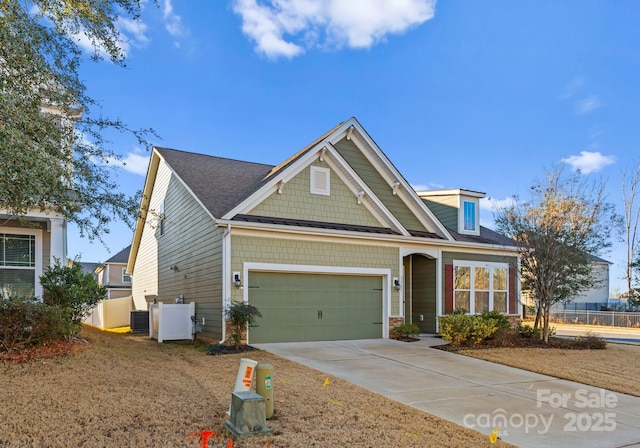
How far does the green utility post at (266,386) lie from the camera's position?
556cm

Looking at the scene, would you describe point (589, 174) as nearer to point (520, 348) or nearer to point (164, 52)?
point (520, 348)

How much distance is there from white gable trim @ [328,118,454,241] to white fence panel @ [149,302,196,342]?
22.7ft

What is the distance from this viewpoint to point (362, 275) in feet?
47.1

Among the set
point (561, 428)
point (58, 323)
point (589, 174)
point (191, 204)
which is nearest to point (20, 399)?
point (58, 323)

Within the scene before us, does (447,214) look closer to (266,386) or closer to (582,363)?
(582,363)

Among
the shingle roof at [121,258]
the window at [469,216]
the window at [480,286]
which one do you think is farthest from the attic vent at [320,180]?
the shingle roof at [121,258]

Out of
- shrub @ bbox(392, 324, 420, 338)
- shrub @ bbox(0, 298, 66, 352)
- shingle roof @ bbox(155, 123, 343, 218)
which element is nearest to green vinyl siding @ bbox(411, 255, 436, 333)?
shrub @ bbox(392, 324, 420, 338)

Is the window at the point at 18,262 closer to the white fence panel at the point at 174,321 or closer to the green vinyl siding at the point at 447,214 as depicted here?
the white fence panel at the point at 174,321

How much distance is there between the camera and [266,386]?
562cm

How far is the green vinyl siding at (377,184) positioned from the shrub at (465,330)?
412cm

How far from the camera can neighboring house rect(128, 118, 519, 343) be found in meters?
12.7

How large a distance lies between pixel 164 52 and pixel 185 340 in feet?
25.7

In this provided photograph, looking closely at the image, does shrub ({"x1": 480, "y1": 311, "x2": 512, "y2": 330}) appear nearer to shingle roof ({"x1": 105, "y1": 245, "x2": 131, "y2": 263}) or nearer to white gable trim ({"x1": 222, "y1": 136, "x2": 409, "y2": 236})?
white gable trim ({"x1": 222, "y1": 136, "x2": 409, "y2": 236})

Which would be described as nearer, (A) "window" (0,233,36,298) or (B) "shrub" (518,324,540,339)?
(A) "window" (0,233,36,298)
